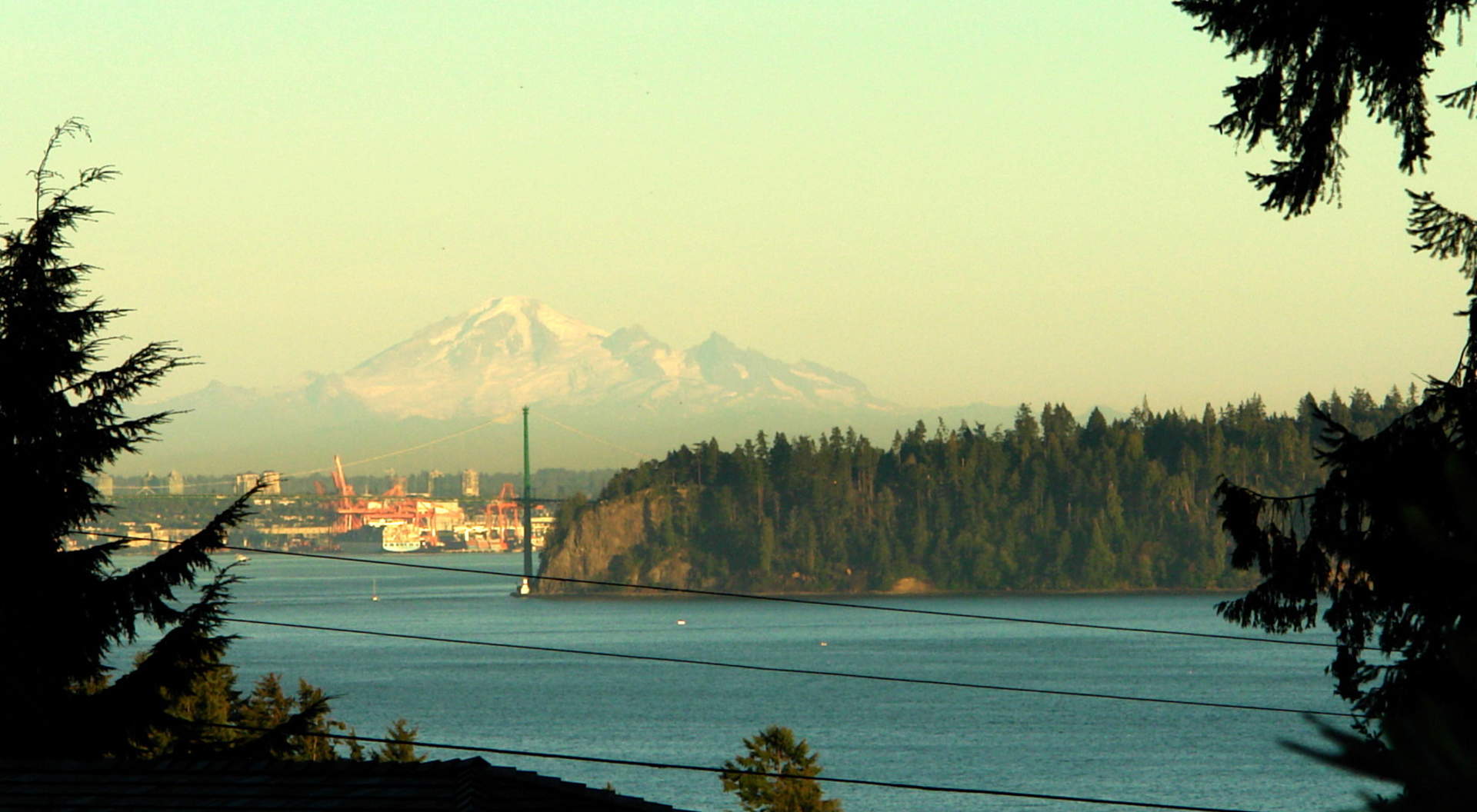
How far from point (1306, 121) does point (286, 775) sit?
6087 millimetres

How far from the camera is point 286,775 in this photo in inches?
347

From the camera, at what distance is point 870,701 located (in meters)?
90.9

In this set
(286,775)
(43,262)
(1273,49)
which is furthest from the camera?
(43,262)

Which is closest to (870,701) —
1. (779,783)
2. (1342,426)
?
(779,783)

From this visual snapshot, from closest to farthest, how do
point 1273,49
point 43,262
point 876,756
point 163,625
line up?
point 1273,49, point 163,625, point 43,262, point 876,756

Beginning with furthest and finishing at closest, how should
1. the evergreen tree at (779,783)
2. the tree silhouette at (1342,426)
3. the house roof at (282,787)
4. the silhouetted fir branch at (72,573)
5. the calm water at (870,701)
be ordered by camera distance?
1. the calm water at (870,701)
2. the evergreen tree at (779,783)
3. the silhouetted fir branch at (72,573)
4. the house roof at (282,787)
5. the tree silhouette at (1342,426)

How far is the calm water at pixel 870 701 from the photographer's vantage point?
6034 cm

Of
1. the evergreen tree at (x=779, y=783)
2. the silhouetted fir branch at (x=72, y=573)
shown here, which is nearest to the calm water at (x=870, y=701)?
the evergreen tree at (x=779, y=783)

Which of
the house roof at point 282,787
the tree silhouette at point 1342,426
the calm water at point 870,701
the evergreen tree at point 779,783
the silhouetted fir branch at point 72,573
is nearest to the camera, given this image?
the tree silhouette at point 1342,426

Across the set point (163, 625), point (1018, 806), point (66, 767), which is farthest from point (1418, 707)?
point (1018, 806)

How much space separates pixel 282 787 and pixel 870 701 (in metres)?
84.0

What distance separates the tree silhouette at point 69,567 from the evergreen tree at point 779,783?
21.8m

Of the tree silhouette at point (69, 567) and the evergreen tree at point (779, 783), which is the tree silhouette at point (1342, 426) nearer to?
the tree silhouette at point (69, 567)

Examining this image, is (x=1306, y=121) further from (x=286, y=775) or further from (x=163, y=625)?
(x=163, y=625)
